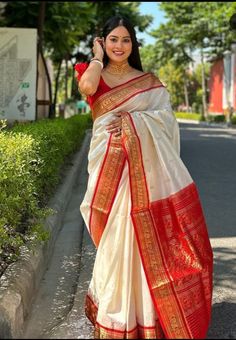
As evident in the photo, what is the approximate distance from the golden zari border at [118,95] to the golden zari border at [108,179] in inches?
6.2

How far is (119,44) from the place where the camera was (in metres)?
2.81

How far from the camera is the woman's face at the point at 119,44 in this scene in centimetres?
281

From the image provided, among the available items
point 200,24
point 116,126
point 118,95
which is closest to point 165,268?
point 116,126

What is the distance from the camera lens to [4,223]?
3365 mm

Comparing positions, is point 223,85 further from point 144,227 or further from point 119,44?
point 144,227

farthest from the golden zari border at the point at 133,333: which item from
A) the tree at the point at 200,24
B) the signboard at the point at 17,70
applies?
the tree at the point at 200,24

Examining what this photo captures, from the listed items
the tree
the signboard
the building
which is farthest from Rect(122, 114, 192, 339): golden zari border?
the building

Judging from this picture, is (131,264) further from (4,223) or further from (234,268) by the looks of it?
(234,268)

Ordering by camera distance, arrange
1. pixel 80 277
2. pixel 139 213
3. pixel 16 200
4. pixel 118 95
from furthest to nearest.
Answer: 1. pixel 80 277
2. pixel 16 200
3. pixel 118 95
4. pixel 139 213

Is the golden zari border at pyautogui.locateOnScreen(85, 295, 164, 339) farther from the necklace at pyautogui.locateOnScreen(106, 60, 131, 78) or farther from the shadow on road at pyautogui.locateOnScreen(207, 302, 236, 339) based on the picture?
the necklace at pyautogui.locateOnScreen(106, 60, 131, 78)

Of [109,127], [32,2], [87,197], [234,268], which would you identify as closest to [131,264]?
[87,197]

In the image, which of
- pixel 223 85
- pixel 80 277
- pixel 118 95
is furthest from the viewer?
pixel 223 85

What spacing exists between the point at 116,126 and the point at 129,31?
52 cm

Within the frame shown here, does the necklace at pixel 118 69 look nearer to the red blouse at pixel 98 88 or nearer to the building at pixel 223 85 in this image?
the red blouse at pixel 98 88
